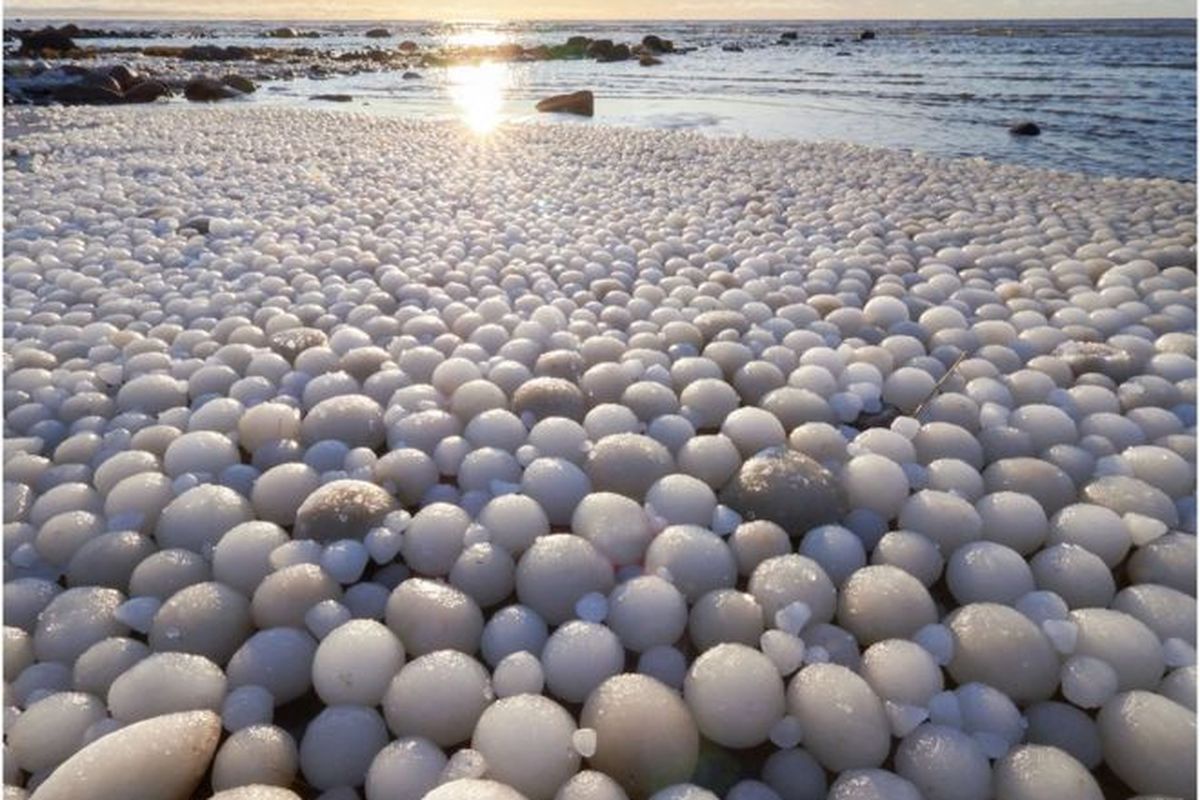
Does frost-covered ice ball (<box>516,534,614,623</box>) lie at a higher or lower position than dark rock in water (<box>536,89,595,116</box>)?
lower

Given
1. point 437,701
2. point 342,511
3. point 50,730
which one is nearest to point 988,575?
point 437,701

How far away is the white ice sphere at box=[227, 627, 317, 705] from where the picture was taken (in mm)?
1251

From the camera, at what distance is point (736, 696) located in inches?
45.7

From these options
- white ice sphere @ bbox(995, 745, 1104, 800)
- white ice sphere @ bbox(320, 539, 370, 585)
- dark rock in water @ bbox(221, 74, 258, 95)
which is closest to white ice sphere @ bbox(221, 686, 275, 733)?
white ice sphere @ bbox(320, 539, 370, 585)

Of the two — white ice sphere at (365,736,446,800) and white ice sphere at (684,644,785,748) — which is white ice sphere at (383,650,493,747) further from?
white ice sphere at (684,644,785,748)

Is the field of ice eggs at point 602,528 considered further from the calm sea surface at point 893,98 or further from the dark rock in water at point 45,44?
the dark rock in water at point 45,44

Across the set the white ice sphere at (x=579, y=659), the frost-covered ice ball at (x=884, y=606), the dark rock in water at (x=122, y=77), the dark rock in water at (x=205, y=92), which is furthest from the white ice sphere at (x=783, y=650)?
the dark rock in water at (x=122, y=77)

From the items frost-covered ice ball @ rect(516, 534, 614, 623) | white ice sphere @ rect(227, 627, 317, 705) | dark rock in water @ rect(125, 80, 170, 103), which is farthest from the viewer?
dark rock in water @ rect(125, 80, 170, 103)

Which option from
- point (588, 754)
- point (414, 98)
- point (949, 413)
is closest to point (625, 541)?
point (588, 754)

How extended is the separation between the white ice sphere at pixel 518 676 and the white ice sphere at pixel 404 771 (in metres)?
0.14

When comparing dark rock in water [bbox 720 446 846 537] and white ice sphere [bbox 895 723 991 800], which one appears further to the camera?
dark rock in water [bbox 720 446 846 537]

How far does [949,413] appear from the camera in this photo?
6.38 ft

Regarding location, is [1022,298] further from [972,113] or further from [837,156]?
[972,113]

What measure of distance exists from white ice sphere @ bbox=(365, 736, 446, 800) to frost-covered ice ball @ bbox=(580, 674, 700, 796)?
219 millimetres
